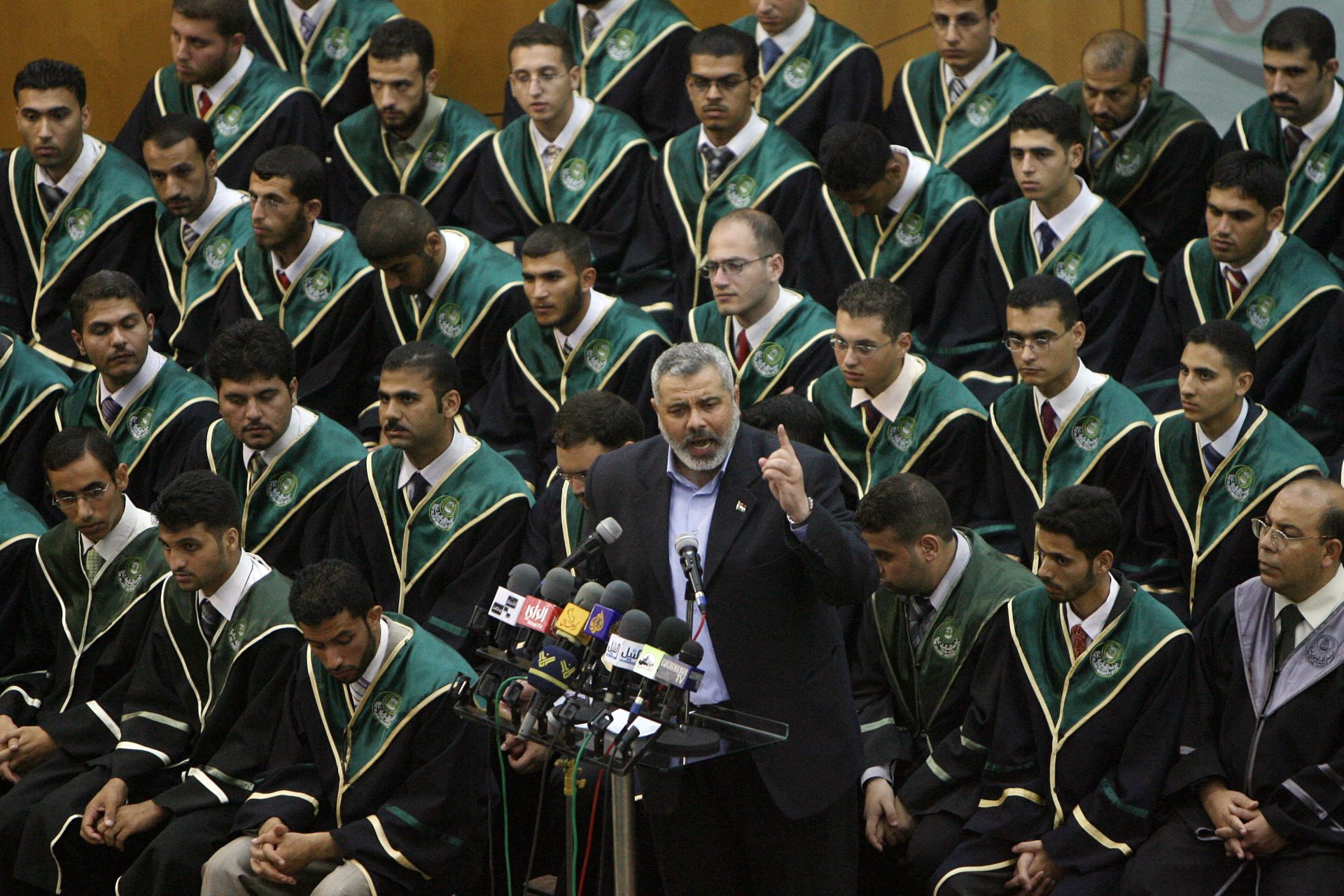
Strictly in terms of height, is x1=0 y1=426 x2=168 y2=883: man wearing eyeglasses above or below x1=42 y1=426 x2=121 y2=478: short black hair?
below

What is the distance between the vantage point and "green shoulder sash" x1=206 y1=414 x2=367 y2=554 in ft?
18.3

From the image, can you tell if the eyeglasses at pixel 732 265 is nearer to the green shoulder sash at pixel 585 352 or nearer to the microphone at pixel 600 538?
the green shoulder sash at pixel 585 352

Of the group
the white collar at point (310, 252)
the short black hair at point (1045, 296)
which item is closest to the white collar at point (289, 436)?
the white collar at point (310, 252)

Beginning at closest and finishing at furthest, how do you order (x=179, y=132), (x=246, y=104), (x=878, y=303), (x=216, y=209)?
(x=878, y=303)
(x=179, y=132)
(x=216, y=209)
(x=246, y=104)

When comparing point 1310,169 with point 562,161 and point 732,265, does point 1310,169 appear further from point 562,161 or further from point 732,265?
point 562,161

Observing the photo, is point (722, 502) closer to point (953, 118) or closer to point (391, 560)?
point (391, 560)

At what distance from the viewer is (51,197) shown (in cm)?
682

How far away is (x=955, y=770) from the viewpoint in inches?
172

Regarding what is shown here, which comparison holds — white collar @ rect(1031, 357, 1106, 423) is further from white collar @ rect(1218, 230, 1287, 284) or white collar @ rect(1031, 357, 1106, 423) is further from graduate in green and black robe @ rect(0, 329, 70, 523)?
graduate in green and black robe @ rect(0, 329, 70, 523)

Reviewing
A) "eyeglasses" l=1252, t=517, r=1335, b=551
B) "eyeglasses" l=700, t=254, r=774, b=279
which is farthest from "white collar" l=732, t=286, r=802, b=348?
"eyeglasses" l=1252, t=517, r=1335, b=551

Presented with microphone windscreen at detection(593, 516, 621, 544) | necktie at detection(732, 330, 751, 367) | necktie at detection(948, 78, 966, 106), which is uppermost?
necktie at detection(948, 78, 966, 106)

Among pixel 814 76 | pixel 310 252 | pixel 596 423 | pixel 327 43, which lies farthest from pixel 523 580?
pixel 327 43

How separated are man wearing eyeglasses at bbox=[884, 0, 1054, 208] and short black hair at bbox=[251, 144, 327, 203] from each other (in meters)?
2.20

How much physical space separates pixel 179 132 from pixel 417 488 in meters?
2.09
